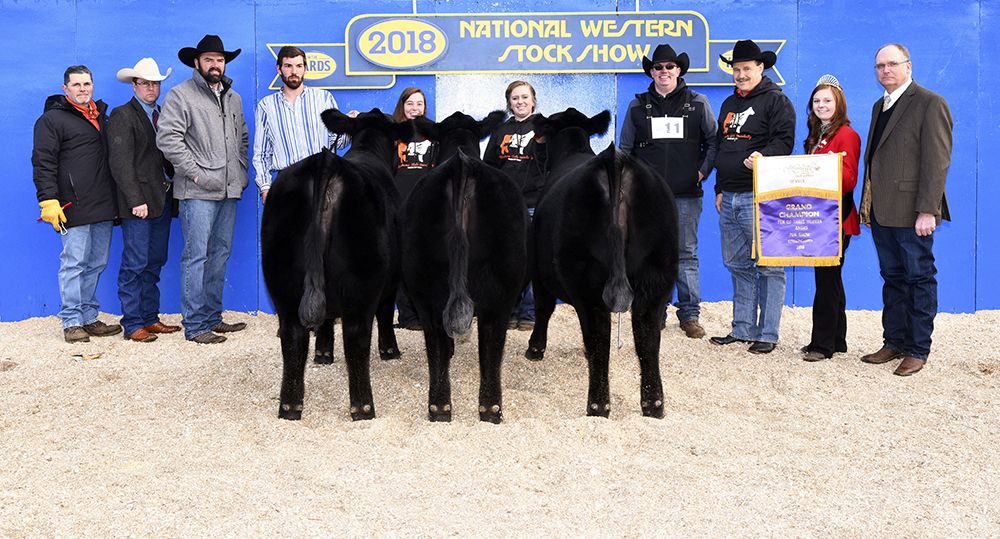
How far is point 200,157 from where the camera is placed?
5.43m

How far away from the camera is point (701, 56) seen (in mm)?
6332

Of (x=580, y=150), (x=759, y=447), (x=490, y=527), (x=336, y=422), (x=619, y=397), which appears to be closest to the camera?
(x=490, y=527)

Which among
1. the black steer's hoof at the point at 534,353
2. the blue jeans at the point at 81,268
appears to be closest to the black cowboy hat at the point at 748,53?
the black steer's hoof at the point at 534,353

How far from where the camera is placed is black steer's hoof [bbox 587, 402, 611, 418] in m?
3.42

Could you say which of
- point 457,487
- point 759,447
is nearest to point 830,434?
point 759,447

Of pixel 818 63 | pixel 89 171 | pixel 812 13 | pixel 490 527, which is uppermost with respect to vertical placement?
pixel 812 13

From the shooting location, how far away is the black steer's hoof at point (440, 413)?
334cm

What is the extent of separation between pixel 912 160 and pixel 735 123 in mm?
1116

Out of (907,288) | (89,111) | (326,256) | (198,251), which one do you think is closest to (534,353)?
(326,256)

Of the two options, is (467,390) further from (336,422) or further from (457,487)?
(457,487)

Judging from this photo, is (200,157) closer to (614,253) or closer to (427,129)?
(427,129)

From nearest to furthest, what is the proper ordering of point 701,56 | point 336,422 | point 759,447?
point 759,447 < point 336,422 < point 701,56

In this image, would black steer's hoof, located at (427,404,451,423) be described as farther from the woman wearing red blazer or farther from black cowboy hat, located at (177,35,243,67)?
A: black cowboy hat, located at (177,35,243,67)

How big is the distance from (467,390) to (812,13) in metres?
4.83
